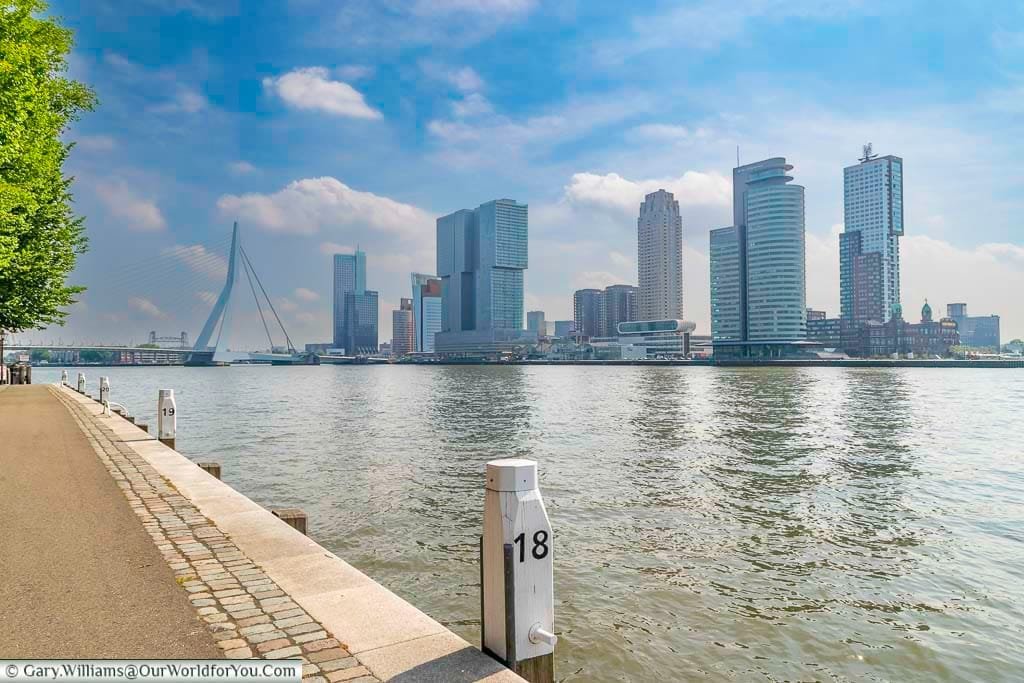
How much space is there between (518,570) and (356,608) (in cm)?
195

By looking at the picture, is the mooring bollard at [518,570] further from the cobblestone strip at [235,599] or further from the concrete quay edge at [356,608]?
the cobblestone strip at [235,599]

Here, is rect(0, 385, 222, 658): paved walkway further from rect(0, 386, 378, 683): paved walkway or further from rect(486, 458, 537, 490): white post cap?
rect(486, 458, 537, 490): white post cap

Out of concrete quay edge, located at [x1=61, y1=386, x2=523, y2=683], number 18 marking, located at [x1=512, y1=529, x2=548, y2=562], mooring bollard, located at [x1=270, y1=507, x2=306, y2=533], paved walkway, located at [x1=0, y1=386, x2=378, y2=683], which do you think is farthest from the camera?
mooring bollard, located at [x1=270, y1=507, x2=306, y2=533]

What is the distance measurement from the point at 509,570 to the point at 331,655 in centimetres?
152

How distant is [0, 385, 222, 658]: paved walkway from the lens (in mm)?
5195

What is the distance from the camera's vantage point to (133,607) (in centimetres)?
596

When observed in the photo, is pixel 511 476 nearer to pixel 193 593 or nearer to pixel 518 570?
pixel 518 570

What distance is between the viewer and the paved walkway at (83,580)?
17.0 ft

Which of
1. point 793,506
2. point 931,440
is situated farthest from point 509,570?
point 931,440

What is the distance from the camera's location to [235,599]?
20.6 feet

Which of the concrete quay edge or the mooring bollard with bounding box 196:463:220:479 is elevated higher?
the concrete quay edge

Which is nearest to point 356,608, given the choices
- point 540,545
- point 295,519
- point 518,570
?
point 518,570

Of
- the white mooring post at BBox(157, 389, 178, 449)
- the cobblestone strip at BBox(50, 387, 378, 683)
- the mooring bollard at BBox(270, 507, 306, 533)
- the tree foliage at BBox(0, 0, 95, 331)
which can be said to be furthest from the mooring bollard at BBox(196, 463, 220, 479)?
the tree foliage at BBox(0, 0, 95, 331)

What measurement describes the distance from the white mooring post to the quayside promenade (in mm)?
7550
